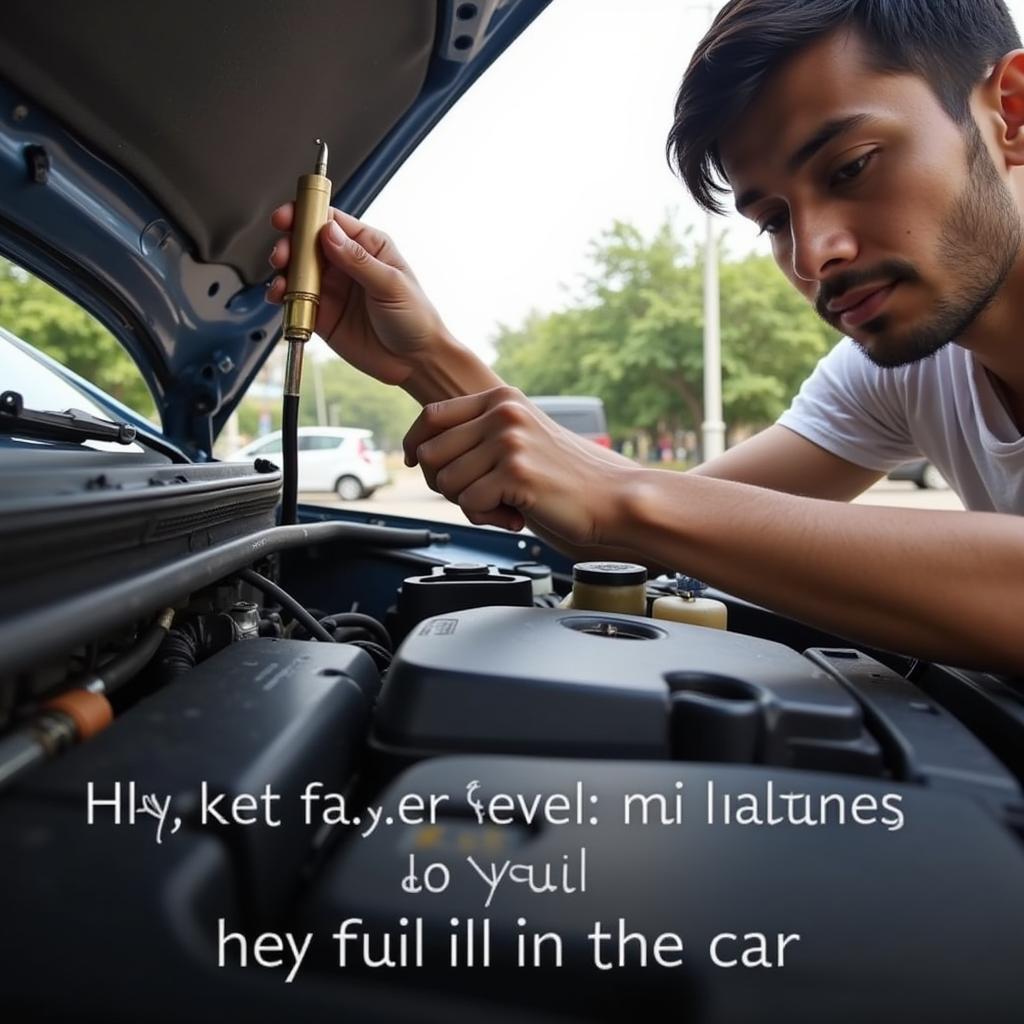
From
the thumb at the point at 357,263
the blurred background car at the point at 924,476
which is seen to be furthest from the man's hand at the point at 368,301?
the blurred background car at the point at 924,476

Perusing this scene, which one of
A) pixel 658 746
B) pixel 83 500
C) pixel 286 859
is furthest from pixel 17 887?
pixel 658 746

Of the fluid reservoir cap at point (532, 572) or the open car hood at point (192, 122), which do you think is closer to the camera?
the open car hood at point (192, 122)

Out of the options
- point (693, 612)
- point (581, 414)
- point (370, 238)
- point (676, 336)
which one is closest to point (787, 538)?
point (693, 612)

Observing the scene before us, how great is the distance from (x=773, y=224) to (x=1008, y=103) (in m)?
0.34

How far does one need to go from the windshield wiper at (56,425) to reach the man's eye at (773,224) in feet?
3.16

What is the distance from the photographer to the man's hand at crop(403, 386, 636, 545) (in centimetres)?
80

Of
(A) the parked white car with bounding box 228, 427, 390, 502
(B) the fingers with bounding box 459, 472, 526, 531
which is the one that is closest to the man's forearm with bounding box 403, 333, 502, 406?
(B) the fingers with bounding box 459, 472, 526, 531

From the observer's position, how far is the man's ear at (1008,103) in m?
1.03

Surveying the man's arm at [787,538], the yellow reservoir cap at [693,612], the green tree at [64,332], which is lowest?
the yellow reservoir cap at [693,612]

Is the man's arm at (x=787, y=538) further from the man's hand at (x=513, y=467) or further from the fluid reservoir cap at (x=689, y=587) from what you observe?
the fluid reservoir cap at (x=689, y=587)

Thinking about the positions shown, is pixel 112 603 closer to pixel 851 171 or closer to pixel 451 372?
pixel 451 372

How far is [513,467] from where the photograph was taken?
80cm

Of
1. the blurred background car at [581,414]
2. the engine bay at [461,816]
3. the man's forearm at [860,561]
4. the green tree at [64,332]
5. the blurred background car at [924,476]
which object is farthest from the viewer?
the blurred background car at [581,414]

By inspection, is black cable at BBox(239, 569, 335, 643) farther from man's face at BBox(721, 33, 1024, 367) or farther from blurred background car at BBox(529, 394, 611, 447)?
blurred background car at BBox(529, 394, 611, 447)
